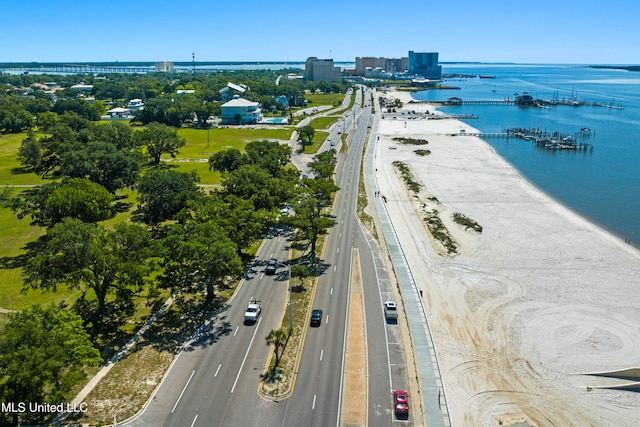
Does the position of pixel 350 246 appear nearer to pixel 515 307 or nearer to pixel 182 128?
pixel 515 307

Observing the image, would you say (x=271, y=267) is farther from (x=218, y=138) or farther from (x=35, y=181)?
(x=218, y=138)

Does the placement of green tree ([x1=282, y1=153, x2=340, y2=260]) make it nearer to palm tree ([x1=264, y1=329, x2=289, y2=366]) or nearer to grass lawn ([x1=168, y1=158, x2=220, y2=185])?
palm tree ([x1=264, y1=329, x2=289, y2=366])

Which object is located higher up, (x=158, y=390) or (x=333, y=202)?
(x=333, y=202)

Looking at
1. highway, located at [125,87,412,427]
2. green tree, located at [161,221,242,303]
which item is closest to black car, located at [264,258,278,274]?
highway, located at [125,87,412,427]

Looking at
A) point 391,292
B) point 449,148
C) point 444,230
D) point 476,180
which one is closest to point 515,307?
point 391,292

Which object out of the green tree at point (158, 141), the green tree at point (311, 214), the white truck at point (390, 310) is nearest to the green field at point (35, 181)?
the green tree at point (158, 141)

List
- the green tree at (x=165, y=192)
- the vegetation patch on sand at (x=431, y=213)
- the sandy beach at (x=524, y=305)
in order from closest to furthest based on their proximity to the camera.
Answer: the sandy beach at (x=524, y=305), the vegetation patch on sand at (x=431, y=213), the green tree at (x=165, y=192)

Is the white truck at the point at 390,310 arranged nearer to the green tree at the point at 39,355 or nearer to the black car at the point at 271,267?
the black car at the point at 271,267
